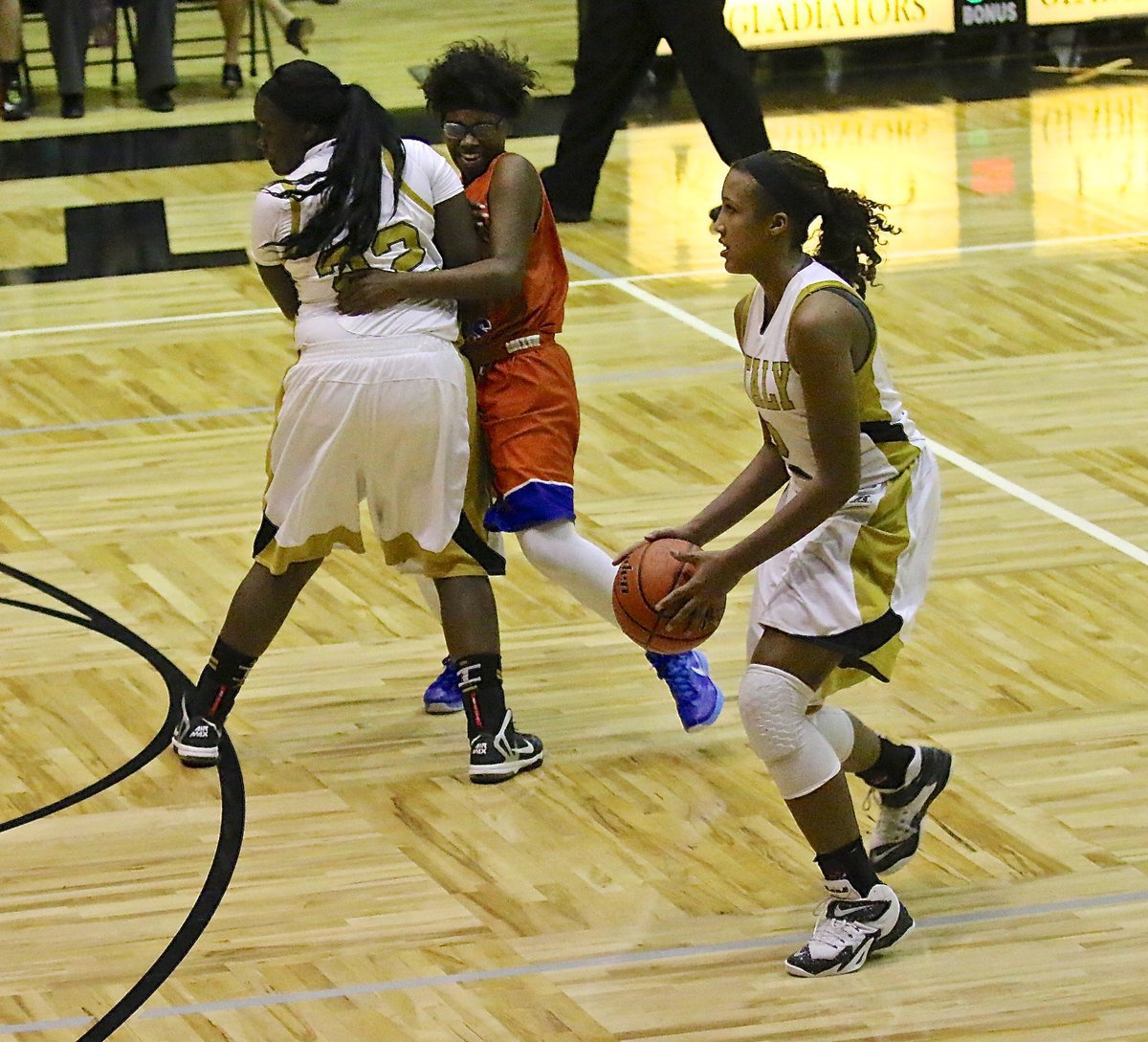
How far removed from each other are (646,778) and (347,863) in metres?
0.63

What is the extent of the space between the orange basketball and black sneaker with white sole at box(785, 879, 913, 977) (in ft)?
1.53

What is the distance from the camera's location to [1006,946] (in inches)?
131

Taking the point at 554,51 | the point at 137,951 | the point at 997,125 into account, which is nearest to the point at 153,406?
the point at 137,951

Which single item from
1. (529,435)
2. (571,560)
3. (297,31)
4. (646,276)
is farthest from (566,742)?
(297,31)

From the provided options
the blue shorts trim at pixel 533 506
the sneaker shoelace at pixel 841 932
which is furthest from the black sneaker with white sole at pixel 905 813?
the blue shorts trim at pixel 533 506

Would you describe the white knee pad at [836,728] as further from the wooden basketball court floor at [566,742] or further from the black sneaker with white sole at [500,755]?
the black sneaker with white sole at [500,755]

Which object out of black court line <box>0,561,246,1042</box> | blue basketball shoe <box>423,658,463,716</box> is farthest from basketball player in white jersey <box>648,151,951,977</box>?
blue basketball shoe <box>423,658,463,716</box>

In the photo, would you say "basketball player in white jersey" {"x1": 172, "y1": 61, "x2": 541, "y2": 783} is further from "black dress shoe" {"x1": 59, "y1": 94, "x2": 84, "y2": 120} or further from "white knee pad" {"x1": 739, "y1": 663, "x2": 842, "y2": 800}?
"black dress shoe" {"x1": 59, "y1": 94, "x2": 84, "y2": 120}

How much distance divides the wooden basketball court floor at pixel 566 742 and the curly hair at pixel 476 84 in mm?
1232

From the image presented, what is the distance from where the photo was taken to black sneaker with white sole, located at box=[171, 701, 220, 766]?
4.14 meters

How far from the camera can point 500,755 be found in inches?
159

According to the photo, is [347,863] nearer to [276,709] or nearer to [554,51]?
[276,709]

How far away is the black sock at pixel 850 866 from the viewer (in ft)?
10.7

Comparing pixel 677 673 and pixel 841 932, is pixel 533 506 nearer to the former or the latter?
pixel 677 673
